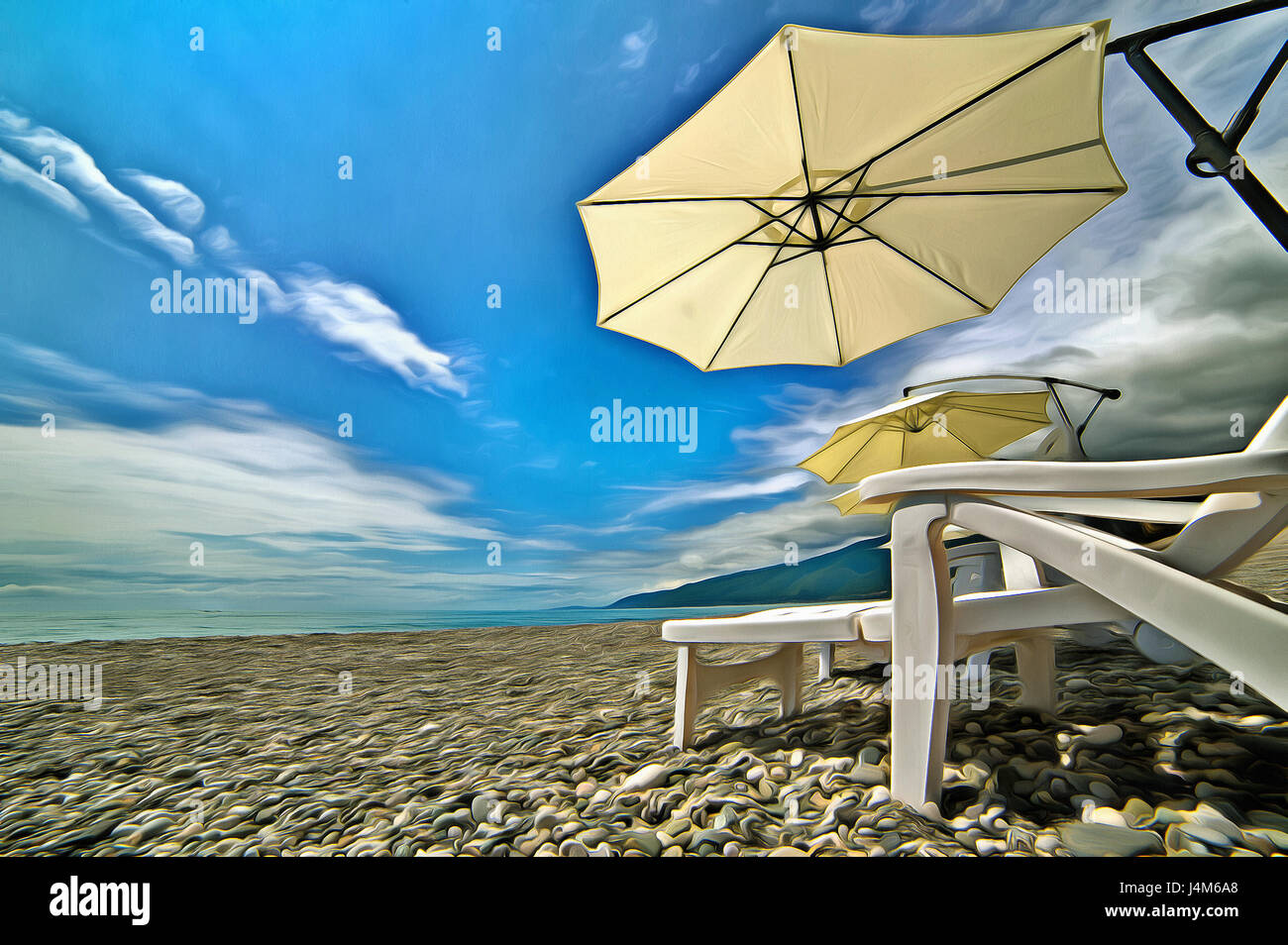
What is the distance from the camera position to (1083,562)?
0.99 meters

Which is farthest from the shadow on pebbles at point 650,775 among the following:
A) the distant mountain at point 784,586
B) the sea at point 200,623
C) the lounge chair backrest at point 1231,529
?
the distant mountain at point 784,586

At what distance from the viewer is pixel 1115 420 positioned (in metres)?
8.34

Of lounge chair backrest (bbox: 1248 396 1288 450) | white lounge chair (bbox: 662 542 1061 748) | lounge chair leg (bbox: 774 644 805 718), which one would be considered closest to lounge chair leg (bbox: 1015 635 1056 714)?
white lounge chair (bbox: 662 542 1061 748)

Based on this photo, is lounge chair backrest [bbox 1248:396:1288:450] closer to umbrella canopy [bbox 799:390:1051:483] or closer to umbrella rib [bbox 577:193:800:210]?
umbrella rib [bbox 577:193:800:210]

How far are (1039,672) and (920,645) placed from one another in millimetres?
943

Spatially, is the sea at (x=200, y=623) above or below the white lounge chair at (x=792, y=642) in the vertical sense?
below

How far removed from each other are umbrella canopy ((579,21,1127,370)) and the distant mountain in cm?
1574

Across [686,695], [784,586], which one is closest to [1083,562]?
[686,695]

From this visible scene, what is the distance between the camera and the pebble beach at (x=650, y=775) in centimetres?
116

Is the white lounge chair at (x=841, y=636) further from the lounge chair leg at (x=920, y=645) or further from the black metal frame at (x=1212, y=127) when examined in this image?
the black metal frame at (x=1212, y=127)

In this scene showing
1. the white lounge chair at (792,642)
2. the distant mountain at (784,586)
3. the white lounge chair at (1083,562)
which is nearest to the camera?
the white lounge chair at (1083,562)

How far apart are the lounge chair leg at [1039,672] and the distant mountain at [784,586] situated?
16.8m
